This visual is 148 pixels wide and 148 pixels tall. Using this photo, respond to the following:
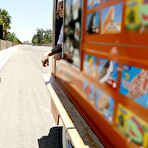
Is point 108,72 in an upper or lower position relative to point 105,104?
upper

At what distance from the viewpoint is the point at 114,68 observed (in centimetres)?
128

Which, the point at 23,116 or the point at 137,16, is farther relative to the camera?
the point at 23,116

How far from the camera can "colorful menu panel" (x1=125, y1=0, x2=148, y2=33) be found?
998 mm

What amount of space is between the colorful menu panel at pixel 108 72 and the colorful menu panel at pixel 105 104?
9cm

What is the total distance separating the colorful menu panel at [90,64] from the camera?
61.1 inches

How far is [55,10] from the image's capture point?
3770 millimetres

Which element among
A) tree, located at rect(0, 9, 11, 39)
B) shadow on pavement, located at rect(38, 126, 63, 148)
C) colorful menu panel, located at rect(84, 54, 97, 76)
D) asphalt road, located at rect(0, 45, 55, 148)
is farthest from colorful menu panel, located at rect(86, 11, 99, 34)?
tree, located at rect(0, 9, 11, 39)

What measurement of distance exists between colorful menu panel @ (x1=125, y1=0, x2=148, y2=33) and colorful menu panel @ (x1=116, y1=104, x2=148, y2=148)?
45cm

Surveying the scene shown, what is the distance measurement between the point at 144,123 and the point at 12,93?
Answer: 6385mm

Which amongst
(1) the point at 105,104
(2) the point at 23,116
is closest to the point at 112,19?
(1) the point at 105,104

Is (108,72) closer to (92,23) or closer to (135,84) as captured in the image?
(135,84)

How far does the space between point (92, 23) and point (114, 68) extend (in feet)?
1.56

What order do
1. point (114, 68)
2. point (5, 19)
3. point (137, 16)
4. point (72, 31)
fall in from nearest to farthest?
point (137, 16)
point (114, 68)
point (72, 31)
point (5, 19)

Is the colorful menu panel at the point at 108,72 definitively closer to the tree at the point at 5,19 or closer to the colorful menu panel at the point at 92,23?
the colorful menu panel at the point at 92,23
